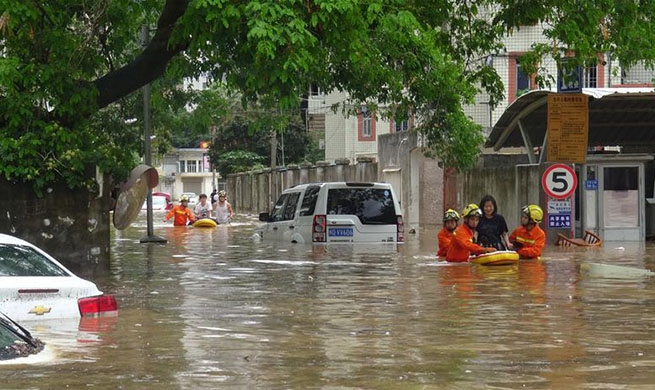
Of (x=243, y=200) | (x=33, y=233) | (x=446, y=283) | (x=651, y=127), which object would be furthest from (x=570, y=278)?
(x=243, y=200)

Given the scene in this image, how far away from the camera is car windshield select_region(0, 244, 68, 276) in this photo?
38.8 ft

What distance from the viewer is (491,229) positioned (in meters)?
22.2

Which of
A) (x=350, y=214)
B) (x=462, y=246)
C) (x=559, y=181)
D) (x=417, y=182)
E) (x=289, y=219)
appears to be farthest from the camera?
(x=417, y=182)

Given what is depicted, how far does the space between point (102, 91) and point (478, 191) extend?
59.4 ft

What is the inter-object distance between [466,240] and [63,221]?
260 inches

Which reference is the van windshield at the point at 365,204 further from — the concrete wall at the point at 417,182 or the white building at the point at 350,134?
the white building at the point at 350,134

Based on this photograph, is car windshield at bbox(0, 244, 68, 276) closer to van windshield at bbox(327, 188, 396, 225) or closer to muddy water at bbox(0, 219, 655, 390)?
muddy water at bbox(0, 219, 655, 390)

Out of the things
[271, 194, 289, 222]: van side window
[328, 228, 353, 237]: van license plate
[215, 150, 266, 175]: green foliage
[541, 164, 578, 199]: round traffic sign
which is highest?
[215, 150, 266, 175]: green foliage

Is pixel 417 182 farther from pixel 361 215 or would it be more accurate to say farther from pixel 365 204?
pixel 365 204

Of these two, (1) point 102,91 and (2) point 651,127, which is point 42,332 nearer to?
(1) point 102,91

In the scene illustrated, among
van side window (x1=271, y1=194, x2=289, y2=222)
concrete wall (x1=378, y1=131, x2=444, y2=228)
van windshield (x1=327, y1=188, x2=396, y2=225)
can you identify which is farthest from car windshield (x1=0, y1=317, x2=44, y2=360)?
concrete wall (x1=378, y1=131, x2=444, y2=228)

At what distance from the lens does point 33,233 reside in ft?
64.6

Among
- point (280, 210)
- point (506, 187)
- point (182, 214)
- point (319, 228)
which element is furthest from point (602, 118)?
point (182, 214)

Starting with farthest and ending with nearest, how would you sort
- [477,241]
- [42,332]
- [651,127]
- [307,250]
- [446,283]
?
[651,127] → [307,250] → [477,241] → [446,283] → [42,332]
